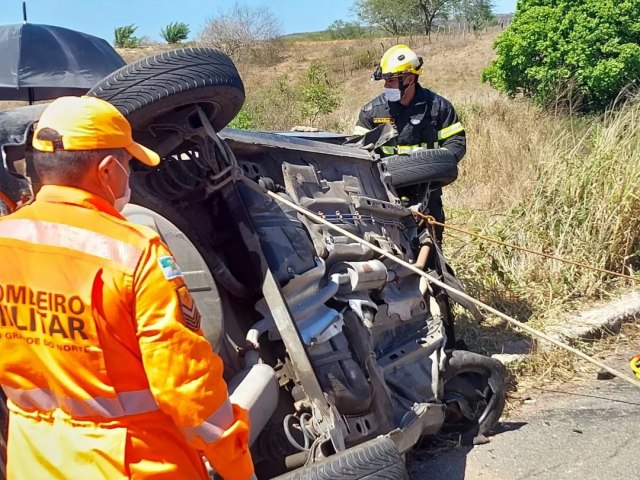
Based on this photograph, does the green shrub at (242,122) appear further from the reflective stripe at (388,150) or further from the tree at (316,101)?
the reflective stripe at (388,150)

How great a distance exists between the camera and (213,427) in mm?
1837

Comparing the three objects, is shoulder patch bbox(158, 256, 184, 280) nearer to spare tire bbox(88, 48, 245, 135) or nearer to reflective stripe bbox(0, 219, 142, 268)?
reflective stripe bbox(0, 219, 142, 268)

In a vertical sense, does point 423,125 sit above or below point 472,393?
above

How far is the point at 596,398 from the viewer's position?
16.0 ft

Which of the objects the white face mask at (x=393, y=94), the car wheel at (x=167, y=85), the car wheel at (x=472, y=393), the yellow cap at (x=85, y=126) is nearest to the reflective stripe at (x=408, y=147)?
the white face mask at (x=393, y=94)

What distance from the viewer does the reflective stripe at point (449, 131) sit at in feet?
18.8

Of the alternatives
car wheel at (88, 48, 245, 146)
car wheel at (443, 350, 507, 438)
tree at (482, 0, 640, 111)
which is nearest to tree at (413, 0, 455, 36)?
tree at (482, 0, 640, 111)

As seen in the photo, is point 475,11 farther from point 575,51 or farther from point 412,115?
point 412,115

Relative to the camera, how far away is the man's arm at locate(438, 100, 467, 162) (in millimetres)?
5701

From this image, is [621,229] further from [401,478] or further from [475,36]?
[475,36]

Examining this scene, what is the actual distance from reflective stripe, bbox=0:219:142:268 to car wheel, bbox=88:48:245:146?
3.85ft

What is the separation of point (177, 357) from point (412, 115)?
433 centimetres

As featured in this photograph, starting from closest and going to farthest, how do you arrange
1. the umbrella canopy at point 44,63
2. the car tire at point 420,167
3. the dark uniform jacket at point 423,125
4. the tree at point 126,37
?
the car tire at point 420,167 → the dark uniform jacket at point 423,125 → the umbrella canopy at point 44,63 → the tree at point 126,37

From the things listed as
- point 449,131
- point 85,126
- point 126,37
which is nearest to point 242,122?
point 449,131
